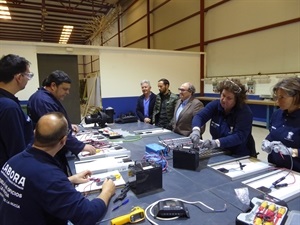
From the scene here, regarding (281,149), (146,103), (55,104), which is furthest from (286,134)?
(146,103)

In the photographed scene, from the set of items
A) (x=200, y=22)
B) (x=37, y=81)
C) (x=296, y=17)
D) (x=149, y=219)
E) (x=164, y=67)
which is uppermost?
(x=200, y=22)

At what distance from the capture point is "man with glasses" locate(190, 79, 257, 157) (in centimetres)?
173

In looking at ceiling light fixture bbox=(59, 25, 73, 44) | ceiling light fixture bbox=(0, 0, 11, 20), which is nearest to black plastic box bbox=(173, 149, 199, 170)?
ceiling light fixture bbox=(0, 0, 11, 20)

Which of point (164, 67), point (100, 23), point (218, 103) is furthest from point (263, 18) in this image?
point (100, 23)

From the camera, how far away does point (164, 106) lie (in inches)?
129

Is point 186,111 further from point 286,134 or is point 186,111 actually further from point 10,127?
point 10,127

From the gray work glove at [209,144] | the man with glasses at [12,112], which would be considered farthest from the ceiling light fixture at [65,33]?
the gray work glove at [209,144]

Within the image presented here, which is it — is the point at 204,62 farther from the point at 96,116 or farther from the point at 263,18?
the point at 96,116

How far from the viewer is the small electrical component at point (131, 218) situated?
0.90 metres

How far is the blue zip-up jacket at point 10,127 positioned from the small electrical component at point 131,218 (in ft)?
2.94

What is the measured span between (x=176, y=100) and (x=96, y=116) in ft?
3.82

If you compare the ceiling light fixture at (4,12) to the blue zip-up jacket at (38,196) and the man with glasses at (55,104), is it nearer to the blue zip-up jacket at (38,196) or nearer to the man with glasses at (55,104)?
the man with glasses at (55,104)

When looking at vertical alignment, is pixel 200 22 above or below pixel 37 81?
above

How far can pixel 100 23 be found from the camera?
340 inches
